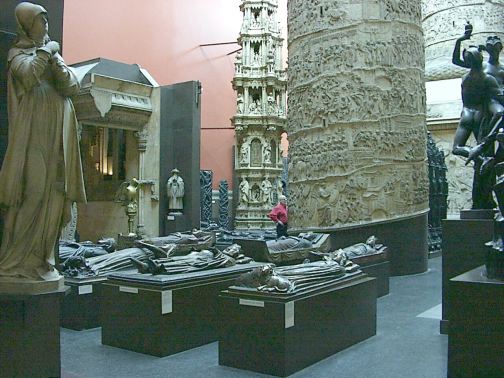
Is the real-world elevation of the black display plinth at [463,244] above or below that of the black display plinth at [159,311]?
above

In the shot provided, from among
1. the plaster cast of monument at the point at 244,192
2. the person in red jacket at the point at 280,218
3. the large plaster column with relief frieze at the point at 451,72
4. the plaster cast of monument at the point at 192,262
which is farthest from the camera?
the plaster cast of monument at the point at 244,192

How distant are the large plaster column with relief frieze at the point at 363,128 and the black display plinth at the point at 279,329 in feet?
18.0

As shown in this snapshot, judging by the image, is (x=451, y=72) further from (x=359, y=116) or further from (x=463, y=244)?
(x=463, y=244)

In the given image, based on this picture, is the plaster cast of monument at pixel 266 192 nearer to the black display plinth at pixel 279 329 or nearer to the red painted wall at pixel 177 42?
the red painted wall at pixel 177 42

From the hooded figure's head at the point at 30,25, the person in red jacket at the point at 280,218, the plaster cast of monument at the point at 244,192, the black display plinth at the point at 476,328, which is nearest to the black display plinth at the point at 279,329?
the black display plinth at the point at 476,328

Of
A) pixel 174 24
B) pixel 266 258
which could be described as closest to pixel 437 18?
pixel 174 24

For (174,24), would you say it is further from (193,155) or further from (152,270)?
(152,270)

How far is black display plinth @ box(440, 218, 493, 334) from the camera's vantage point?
6309 mm

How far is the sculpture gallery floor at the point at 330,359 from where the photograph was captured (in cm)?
523

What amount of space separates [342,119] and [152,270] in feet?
20.6

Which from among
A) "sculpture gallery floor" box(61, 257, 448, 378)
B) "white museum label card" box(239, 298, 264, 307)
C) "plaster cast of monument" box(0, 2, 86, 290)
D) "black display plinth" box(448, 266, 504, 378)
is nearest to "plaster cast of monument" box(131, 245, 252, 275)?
"sculpture gallery floor" box(61, 257, 448, 378)

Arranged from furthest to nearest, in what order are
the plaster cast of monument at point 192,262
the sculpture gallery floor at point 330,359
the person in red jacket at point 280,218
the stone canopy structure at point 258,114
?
the stone canopy structure at point 258,114 < the person in red jacket at point 280,218 < the plaster cast of monument at point 192,262 < the sculpture gallery floor at point 330,359

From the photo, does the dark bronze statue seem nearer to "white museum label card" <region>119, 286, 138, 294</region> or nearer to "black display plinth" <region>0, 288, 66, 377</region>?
"white museum label card" <region>119, 286, 138, 294</region>

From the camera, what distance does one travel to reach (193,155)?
15602 mm
